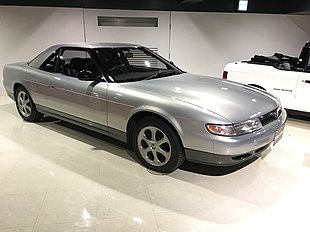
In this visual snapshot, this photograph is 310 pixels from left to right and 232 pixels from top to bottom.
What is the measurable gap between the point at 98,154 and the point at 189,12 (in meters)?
5.22

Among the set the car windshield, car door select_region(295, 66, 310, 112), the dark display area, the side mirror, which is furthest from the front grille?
the dark display area

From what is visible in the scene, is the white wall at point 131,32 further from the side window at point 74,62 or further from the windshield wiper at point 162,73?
the windshield wiper at point 162,73

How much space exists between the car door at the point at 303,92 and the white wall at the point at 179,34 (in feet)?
11.4

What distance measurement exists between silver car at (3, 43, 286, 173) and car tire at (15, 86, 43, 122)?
10 centimetres

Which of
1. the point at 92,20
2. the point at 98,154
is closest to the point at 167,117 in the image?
the point at 98,154

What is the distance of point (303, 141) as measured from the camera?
3951 mm

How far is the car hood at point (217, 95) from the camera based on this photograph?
2631 millimetres

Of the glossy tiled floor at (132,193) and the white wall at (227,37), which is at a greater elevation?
the white wall at (227,37)

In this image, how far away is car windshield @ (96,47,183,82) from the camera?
3.35 meters

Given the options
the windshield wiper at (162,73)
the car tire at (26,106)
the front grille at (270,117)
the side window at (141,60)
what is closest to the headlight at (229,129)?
the front grille at (270,117)

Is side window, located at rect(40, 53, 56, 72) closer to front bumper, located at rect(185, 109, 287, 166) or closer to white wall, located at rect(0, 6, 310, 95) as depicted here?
front bumper, located at rect(185, 109, 287, 166)

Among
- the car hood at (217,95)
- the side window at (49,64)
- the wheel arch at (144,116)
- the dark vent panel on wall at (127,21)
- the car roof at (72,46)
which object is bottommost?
the wheel arch at (144,116)

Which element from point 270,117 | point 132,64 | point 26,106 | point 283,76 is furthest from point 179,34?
point 270,117

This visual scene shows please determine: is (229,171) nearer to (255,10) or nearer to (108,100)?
(108,100)
